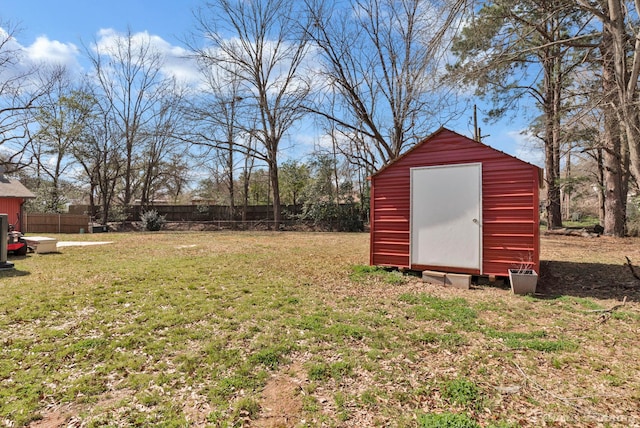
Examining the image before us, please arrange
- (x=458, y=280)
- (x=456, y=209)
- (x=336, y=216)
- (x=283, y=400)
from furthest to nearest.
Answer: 1. (x=336, y=216)
2. (x=456, y=209)
3. (x=458, y=280)
4. (x=283, y=400)

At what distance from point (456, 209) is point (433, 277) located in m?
1.36

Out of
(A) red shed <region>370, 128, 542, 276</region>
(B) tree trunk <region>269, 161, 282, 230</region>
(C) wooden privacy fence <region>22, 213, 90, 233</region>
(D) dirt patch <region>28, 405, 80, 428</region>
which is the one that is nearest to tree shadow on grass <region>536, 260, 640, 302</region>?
(A) red shed <region>370, 128, 542, 276</region>

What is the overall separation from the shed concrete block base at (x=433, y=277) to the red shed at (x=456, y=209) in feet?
0.54

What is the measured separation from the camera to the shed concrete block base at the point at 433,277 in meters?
5.96

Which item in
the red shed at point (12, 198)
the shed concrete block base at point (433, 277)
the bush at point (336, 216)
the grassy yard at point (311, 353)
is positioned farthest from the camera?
the bush at point (336, 216)

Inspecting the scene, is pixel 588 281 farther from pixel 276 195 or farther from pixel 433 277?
pixel 276 195

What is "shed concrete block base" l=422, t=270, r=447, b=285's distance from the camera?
19.5 feet

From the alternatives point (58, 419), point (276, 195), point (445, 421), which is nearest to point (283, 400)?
point (445, 421)

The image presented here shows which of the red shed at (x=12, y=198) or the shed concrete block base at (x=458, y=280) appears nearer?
the shed concrete block base at (x=458, y=280)

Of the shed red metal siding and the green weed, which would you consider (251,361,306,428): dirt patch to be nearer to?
the green weed

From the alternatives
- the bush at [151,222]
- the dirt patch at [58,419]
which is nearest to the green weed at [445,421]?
the dirt patch at [58,419]

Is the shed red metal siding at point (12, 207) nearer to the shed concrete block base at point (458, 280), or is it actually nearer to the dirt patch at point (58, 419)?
the dirt patch at point (58, 419)

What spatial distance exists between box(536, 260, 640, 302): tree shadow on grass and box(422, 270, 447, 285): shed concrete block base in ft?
5.06

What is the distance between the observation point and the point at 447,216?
19.9 ft
